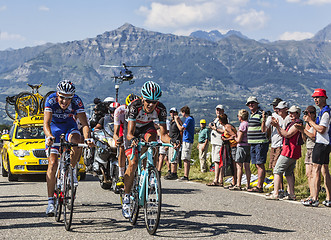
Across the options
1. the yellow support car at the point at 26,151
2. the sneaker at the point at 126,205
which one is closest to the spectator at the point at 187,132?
the yellow support car at the point at 26,151

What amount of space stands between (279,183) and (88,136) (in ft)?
15.5

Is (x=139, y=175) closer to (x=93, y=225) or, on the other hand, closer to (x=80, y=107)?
(x=93, y=225)

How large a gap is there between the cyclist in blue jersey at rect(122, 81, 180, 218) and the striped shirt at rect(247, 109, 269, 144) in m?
5.08

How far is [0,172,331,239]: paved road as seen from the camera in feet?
20.1

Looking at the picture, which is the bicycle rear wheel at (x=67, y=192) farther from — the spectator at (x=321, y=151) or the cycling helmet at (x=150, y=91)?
the spectator at (x=321, y=151)

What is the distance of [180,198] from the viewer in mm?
9867

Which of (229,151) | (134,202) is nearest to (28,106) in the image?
(229,151)

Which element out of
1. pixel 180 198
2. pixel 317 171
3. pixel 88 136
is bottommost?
pixel 180 198

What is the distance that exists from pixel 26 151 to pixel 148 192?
798 centimetres

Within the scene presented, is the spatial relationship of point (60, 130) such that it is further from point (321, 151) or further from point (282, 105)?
point (282, 105)

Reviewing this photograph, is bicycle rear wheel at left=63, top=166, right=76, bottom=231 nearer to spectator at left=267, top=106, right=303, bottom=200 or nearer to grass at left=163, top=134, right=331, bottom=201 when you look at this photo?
spectator at left=267, top=106, right=303, bottom=200

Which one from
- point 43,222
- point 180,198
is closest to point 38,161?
point 180,198

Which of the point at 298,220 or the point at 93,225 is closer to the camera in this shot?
the point at 93,225

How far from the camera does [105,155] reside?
1057cm
